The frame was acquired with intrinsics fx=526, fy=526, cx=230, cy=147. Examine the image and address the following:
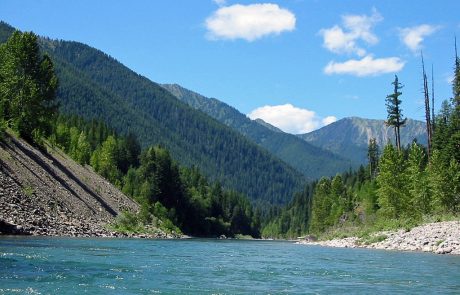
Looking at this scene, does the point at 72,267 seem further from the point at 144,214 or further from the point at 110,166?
the point at 110,166

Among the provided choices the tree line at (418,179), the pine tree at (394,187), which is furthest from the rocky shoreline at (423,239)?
the pine tree at (394,187)

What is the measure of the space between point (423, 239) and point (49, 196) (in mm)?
38613

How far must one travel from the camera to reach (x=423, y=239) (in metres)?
50.2

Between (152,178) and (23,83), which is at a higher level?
(23,83)

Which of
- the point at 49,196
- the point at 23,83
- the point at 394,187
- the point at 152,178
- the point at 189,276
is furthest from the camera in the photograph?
the point at 152,178

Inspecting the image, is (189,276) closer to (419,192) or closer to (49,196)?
(49,196)

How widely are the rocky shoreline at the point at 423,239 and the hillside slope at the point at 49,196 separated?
102 feet

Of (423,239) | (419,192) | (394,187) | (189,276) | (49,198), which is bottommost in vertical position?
(423,239)

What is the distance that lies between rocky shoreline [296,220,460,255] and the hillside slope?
31.0m

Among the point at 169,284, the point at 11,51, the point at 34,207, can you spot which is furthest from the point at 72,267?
the point at 11,51

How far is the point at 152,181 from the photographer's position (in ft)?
427

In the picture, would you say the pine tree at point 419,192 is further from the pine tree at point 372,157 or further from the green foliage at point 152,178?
the pine tree at point 372,157

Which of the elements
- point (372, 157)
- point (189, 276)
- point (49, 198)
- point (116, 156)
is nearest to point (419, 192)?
point (49, 198)

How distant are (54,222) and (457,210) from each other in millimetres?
47391
